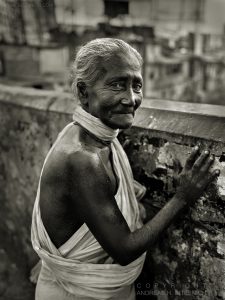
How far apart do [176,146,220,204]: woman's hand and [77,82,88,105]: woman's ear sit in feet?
2.10

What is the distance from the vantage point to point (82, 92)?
167 cm

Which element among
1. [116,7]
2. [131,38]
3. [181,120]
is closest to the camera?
[181,120]

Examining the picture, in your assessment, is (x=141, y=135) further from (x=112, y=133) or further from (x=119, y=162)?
(x=112, y=133)

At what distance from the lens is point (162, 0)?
26922mm

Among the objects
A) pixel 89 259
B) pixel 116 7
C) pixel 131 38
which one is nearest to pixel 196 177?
pixel 89 259

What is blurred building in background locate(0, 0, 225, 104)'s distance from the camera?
7.73 meters

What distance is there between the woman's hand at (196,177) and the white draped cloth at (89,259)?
310 millimetres

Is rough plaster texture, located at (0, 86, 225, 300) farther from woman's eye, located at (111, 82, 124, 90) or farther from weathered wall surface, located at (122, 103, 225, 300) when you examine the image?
woman's eye, located at (111, 82, 124, 90)

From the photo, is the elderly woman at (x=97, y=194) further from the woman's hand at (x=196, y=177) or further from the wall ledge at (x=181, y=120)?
the wall ledge at (x=181, y=120)

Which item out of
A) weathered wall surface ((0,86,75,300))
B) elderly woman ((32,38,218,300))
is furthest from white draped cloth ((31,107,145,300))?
weathered wall surface ((0,86,75,300))

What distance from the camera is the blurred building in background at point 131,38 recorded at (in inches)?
304

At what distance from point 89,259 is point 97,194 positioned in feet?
1.57

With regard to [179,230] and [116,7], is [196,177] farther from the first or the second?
[116,7]

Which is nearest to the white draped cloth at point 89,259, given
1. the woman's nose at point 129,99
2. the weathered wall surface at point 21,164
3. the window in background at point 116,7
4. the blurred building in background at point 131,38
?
the woman's nose at point 129,99
